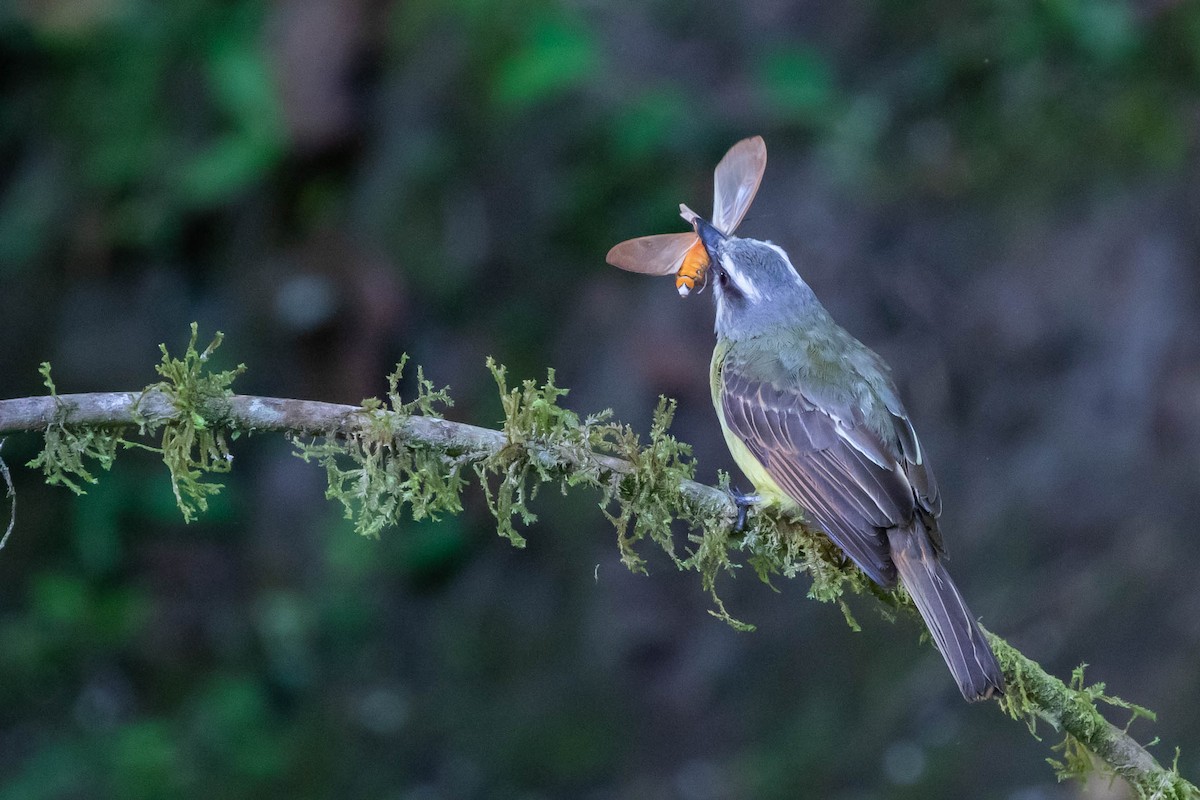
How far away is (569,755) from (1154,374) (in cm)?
389

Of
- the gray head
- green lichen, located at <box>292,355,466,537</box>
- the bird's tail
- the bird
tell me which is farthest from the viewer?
the gray head

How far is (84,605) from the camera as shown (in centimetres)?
685

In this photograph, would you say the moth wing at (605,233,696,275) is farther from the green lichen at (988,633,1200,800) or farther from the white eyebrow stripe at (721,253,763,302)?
the green lichen at (988,633,1200,800)

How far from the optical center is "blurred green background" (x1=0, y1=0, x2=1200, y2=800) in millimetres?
6758

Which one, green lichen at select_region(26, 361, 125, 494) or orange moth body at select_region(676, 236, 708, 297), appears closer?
green lichen at select_region(26, 361, 125, 494)

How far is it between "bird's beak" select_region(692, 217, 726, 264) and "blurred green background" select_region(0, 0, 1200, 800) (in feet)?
9.46

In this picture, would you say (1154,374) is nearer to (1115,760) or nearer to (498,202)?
(498,202)

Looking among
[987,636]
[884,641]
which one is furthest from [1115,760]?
[884,641]

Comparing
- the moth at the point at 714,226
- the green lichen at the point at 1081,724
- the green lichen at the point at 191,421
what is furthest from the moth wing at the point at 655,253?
the green lichen at the point at 1081,724

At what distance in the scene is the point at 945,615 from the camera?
3.22m

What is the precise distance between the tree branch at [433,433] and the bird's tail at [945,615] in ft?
0.37

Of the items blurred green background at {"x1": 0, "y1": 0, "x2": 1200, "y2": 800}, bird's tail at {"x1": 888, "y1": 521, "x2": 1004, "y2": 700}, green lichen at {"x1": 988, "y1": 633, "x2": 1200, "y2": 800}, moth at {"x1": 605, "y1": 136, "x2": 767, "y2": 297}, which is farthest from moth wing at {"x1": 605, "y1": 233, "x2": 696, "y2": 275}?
blurred green background at {"x1": 0, "y1": 0, "x2": 1200, "y2": 800}

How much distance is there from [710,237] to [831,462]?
0.94 metres

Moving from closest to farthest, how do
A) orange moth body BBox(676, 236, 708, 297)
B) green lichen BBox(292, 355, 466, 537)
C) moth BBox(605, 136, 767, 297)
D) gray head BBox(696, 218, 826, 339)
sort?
green lichen BBox(292, 355, 466, 537) < moth BBox(605, 136, 767, 297) < orange moth body BBox(676, 236, 708, 297) < gray head BBox(696, 218, 826, 339)
